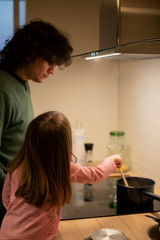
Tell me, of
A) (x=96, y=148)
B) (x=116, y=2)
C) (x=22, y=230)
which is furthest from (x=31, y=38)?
(x=96, y=148)

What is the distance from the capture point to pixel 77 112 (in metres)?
2.35

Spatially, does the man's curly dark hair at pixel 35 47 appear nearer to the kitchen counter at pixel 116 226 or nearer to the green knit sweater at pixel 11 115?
the green knit sweater at pixel 11 115

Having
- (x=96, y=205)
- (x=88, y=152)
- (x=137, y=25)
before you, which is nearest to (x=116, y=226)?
(x=96, y=205)

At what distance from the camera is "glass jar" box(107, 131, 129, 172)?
89.1 inches

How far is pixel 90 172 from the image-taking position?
4.42 feet

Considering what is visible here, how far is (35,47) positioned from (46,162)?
0.51m

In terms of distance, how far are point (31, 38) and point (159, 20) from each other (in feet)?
1.79

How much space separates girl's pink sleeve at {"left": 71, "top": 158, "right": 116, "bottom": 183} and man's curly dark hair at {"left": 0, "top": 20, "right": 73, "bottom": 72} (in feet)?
1.55

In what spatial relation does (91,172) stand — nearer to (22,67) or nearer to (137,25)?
(22,67)

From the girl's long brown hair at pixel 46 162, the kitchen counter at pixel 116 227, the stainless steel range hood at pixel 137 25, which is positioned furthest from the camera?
the stainless steel range hood at pixel 137 25

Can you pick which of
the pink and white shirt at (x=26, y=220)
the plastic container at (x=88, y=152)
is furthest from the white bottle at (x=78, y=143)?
the pink and white shirt at (x=26, y=220)

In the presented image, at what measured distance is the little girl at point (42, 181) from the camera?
3.85 feet

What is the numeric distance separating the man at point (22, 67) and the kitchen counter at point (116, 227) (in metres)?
0.33

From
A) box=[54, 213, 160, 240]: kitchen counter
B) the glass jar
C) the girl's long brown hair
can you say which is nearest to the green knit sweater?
the girl's long brown hair
